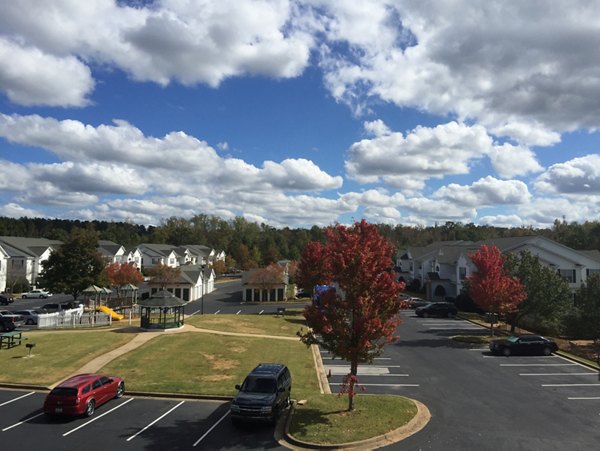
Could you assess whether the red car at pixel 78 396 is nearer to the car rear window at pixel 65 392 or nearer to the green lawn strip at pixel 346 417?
the car rear window at pixel 65 392

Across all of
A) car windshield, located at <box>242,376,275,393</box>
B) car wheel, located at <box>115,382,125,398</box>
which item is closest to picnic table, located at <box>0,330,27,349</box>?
car wheel, located at <box>115,382,125,398</box>

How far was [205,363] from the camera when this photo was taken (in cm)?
2795

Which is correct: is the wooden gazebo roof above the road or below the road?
above

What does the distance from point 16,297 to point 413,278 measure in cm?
6889

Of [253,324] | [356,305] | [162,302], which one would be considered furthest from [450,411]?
Result: [253,324]

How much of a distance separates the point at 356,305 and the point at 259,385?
201 inches

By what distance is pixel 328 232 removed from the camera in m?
20.3

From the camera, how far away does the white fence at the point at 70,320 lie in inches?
1549

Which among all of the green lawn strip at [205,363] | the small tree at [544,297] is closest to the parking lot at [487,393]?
the green lawn strip at [205,363]

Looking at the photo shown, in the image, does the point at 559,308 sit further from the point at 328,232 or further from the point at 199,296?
the point at 199,296

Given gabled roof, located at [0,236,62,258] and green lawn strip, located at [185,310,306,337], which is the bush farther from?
gabled roof, located at [0,236,62,258]

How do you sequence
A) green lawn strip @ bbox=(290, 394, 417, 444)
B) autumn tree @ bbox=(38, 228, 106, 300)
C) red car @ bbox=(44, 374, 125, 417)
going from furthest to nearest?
autumn tree @ bbox=(38, 228, 106, 300)
red car @ bbox=(44, 374, 125, 417)
green lawn strip @ bbox=(290, 394, 417, 444)

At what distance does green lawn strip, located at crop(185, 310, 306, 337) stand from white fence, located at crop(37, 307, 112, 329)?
739cm

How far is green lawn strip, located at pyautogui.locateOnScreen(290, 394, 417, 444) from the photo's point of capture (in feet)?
54.0
